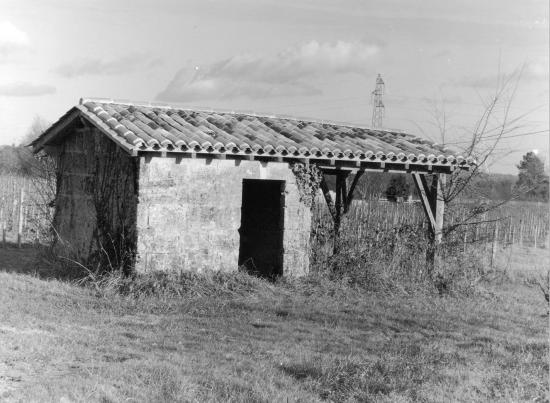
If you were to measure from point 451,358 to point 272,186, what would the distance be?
645 cm

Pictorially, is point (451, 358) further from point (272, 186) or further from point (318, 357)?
point (272, 186)

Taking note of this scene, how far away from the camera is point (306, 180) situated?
39.3ft

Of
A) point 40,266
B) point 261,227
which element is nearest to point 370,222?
point 261,227

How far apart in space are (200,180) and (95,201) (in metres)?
2.19

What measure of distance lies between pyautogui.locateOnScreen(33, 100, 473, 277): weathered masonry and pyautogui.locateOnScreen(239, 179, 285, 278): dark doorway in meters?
0.02

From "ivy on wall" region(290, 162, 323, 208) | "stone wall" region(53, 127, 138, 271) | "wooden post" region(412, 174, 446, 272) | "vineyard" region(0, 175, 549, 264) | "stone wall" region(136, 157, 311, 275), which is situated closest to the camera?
"stone wall" region(136, 157, 311, 275)

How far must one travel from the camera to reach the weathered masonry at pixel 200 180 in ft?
35.5

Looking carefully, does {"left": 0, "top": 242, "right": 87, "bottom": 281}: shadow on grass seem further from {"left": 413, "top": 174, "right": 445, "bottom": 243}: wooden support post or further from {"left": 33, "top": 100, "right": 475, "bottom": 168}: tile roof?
{"left": 413, "top": 174, "right": 445, "bottom": 243}: wooden support post

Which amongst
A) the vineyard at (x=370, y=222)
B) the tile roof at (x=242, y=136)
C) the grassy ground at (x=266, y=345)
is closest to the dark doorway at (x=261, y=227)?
the vineyard at (x=370, y=222)

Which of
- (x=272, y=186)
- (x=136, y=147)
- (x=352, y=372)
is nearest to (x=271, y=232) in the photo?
(x=272, y=186)

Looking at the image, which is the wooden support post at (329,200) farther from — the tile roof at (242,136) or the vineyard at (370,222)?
the tile roof at (242,136)

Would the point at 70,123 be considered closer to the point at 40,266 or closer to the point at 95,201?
the point at 95,201

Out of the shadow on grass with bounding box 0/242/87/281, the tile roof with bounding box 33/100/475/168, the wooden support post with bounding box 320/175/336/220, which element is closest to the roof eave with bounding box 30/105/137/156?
the tile roof with bounding box 33/100/475/168

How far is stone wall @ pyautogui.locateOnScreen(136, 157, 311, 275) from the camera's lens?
10758mm
